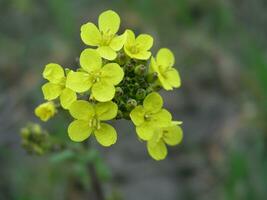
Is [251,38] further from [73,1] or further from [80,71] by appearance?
[80,71]

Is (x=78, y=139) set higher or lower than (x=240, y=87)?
higher

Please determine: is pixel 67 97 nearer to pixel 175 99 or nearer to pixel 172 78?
pixel 172 78

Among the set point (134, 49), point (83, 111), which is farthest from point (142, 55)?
point (83, 111)

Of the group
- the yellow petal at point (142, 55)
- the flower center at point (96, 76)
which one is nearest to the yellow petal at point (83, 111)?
the flower center at point (96, 76)

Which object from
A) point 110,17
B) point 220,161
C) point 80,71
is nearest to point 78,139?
point 80,71

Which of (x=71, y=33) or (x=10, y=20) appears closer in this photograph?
(x=71, y=33)

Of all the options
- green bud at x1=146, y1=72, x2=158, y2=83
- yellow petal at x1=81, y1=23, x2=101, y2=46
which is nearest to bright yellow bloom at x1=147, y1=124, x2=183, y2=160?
green bud at x1=146, y1=72, x2=158, y2=83
